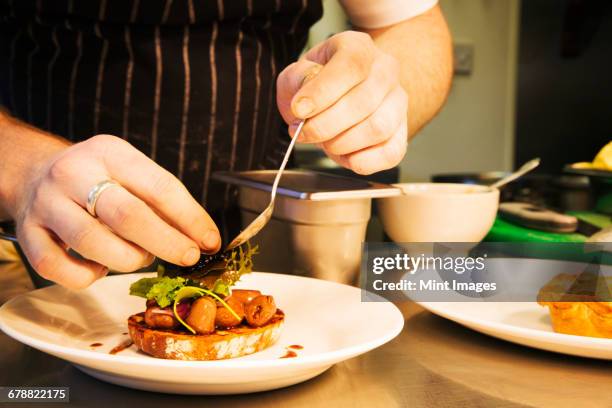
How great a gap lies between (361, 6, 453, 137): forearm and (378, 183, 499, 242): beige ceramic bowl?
377mm

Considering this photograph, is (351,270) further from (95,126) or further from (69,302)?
(95,126)

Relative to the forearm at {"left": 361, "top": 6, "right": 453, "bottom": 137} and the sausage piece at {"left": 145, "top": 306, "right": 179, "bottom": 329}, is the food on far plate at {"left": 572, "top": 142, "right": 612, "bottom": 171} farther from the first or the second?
the sausage piece at {"left": 145, "top": 306, "right": 179, "bottom": 329}

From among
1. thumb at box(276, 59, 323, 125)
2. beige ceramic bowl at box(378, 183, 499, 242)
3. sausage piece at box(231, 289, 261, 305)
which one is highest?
thumb at box(276, 59, 323, 125)

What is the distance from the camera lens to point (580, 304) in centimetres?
77

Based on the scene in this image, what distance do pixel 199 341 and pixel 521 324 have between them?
0.39 meters

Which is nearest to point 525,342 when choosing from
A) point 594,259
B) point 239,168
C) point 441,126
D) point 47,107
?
point 594,259

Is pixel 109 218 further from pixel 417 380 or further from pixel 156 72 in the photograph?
pixel 156 72

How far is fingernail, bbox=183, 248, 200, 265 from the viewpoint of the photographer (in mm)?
742

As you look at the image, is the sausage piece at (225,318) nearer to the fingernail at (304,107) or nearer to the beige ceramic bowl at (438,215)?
the fingernail at (304,107)

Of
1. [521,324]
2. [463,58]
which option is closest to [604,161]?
[521,324]

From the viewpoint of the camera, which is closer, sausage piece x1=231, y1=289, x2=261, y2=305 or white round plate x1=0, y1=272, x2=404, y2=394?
white round plate x1=0, y1=272, x2=404, y2=394

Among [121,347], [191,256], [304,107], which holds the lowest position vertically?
[121,347]

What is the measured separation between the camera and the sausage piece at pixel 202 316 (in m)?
0.75

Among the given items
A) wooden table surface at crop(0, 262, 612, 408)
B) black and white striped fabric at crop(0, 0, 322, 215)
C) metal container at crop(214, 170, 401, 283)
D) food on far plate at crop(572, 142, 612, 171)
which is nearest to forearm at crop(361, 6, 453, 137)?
black and white striped fabric at crop(0, 0, 322, 215)
